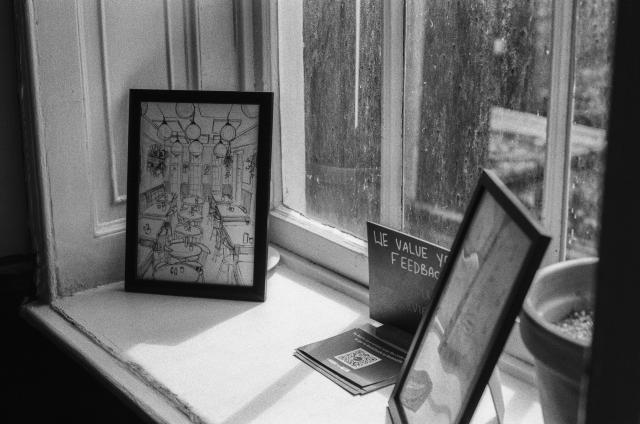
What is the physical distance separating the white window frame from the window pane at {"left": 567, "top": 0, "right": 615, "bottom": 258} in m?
0.01

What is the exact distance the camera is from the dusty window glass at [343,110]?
1.61 metres

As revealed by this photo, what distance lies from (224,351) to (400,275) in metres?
0.37

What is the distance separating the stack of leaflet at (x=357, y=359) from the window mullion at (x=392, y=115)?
28 centimetres

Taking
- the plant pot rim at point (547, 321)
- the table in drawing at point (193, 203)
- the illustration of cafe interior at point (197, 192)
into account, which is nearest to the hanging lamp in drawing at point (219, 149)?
the illustration of cafe interior at point (197, 192)

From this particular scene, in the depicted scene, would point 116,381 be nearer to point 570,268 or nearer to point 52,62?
point 52,62

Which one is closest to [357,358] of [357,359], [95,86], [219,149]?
[357,359]

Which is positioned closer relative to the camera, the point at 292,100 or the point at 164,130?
the point at 164,130

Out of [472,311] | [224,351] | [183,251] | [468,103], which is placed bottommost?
[224,351]

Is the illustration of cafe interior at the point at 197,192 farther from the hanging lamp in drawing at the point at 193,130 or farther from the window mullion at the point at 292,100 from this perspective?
the window mullion at the point at 292,100

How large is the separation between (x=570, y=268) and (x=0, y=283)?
1361 millimetres

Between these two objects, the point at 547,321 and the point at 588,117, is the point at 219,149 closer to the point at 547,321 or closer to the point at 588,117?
the point at 588,117

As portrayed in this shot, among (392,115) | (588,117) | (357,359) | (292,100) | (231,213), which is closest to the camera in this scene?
(588,117)

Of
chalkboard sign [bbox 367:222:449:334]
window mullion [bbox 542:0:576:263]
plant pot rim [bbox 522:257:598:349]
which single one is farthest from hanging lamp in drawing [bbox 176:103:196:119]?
plant pot rim [bbox 522:257:598:349]

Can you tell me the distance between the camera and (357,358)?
1.38 m
